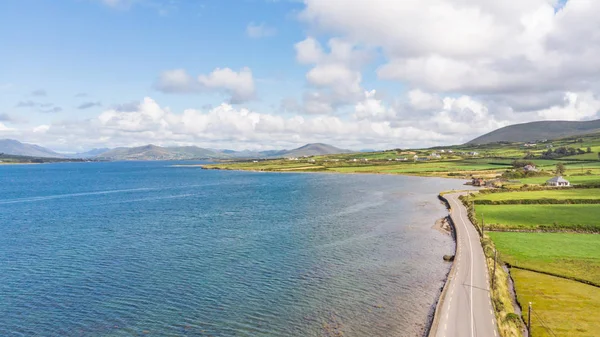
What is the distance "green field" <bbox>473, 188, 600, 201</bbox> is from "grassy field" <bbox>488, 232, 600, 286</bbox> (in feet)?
147

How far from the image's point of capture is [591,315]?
39.4m

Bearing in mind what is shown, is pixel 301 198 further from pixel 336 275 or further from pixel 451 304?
pixel 451 304

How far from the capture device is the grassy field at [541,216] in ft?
266

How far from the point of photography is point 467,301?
1671 inches

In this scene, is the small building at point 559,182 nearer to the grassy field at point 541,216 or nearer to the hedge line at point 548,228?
the grassy field at point 541,216

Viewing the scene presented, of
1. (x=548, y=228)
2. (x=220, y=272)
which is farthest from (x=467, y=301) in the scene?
(x=548, y=228)

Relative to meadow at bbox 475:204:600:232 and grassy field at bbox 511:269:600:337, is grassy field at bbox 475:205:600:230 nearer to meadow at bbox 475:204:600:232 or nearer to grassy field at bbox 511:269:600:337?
meadow at bbox 475:204:600:232

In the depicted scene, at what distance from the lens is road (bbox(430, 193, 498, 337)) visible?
118 feet

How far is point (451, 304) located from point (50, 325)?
42.3m

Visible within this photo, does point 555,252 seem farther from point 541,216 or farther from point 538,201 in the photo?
point 538,201

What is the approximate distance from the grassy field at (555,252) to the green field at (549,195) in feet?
147

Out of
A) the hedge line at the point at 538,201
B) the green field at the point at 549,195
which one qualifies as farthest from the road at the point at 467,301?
the green field at the point at 549,195

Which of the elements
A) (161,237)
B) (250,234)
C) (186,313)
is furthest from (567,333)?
(161,237)

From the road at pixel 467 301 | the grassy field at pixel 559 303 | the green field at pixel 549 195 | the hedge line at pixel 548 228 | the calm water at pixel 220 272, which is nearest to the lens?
the road at pixel 467 301
